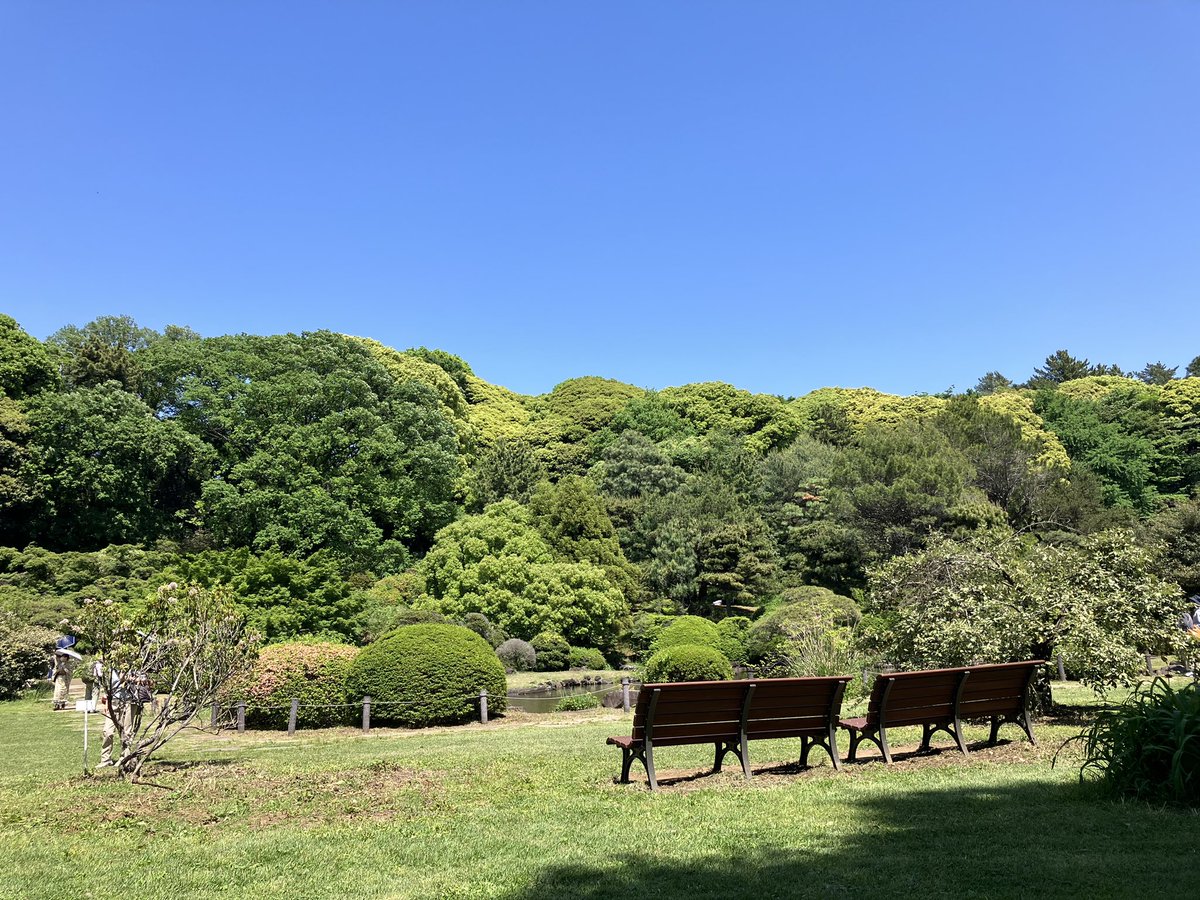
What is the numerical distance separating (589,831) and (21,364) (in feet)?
126

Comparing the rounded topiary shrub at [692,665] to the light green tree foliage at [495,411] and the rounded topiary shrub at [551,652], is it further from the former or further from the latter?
the light green tree foliage at [495,411]

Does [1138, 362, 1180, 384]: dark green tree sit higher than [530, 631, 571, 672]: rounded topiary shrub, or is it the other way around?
[1138, 362, 1180, 384]: dark green tree

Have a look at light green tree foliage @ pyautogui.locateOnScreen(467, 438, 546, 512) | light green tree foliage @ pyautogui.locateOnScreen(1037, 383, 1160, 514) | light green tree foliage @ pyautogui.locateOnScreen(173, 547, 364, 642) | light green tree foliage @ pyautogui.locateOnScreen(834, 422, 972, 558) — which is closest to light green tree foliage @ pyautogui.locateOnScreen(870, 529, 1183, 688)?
light green tree foliage @ pyautogui.locateOnScreen(173, 547, 364, 642)

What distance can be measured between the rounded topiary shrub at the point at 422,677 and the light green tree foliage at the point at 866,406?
134 ft

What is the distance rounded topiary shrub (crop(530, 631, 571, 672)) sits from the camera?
88.9 feet

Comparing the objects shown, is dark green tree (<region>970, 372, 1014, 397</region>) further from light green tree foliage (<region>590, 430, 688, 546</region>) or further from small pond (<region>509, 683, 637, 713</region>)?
small pond (<region>509, 683, 637, 713</region>)

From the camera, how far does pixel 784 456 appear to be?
Answer: 1711 inches

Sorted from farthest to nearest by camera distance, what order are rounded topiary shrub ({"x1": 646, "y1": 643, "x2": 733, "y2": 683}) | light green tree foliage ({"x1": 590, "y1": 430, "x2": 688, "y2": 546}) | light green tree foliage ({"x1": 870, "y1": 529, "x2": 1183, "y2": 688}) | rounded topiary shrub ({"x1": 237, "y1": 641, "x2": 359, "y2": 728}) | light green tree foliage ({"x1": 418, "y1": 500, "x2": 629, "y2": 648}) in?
light green tree foliage ({"x1": 590, "y1": 430, "x2": 688, "y2": 546})
light green tree foliage ({"x1": 418, "y1": 500, "x2": 629, "y2": 648})
rounded topiary shrub ({"x1": 646, "y1": 643, "x2": 733, "y2": 683})
rounded topiary shrub ({"x1": 237, "y1": 641, "x2": 359, "y2": 728})
light green tree foliage ({"x1": 870, "y1": 529, "x2": 1183, "y2": 688})

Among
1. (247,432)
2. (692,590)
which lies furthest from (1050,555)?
(247,432)

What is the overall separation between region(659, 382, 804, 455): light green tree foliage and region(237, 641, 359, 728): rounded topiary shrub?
38.9m

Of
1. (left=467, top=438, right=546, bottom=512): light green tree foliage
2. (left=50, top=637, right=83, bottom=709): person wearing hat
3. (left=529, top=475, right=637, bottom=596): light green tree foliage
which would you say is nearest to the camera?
(left=50, top=637, right=83, bottom=709): person wearing hat

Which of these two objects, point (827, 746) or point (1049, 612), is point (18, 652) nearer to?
point (827, 746)

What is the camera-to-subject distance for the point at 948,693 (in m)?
7.98

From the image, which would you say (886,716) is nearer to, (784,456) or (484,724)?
(484,724)
